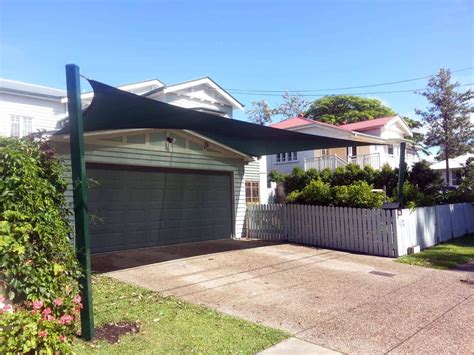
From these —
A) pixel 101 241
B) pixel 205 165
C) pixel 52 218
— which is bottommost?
pixel 101 241

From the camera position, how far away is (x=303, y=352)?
402 centimetres

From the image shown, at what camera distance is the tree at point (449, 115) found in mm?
30984

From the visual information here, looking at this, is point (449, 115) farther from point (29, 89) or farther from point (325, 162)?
point (29, 89)

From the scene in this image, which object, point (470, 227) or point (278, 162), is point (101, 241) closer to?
point (470, 227)

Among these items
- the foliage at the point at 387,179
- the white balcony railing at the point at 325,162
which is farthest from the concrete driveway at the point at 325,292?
the white balcony railing at the point at 325,162

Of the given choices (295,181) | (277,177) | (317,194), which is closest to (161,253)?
(317,194)

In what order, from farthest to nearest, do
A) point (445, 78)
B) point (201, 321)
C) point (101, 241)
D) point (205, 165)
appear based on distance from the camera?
point (445, 78) → point (205, 165) → point (101, 241) → point (201, 321)

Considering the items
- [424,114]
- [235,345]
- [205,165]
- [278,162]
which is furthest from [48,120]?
[424,114]

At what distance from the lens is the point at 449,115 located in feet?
103

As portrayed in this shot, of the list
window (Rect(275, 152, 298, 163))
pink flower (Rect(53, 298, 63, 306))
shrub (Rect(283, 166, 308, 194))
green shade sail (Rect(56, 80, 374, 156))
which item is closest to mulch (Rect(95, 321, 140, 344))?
pink flower (Rect(53, 298, 63, 306))

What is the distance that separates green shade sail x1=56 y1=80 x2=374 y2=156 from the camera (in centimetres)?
577

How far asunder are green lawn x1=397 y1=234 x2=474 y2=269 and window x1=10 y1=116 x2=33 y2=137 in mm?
13460

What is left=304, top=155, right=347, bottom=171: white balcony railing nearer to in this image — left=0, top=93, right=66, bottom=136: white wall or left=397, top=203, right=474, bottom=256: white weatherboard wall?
left=397, top=203, right=474, bottom=256: white weatherboard wall

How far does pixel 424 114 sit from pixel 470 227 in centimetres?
1999
